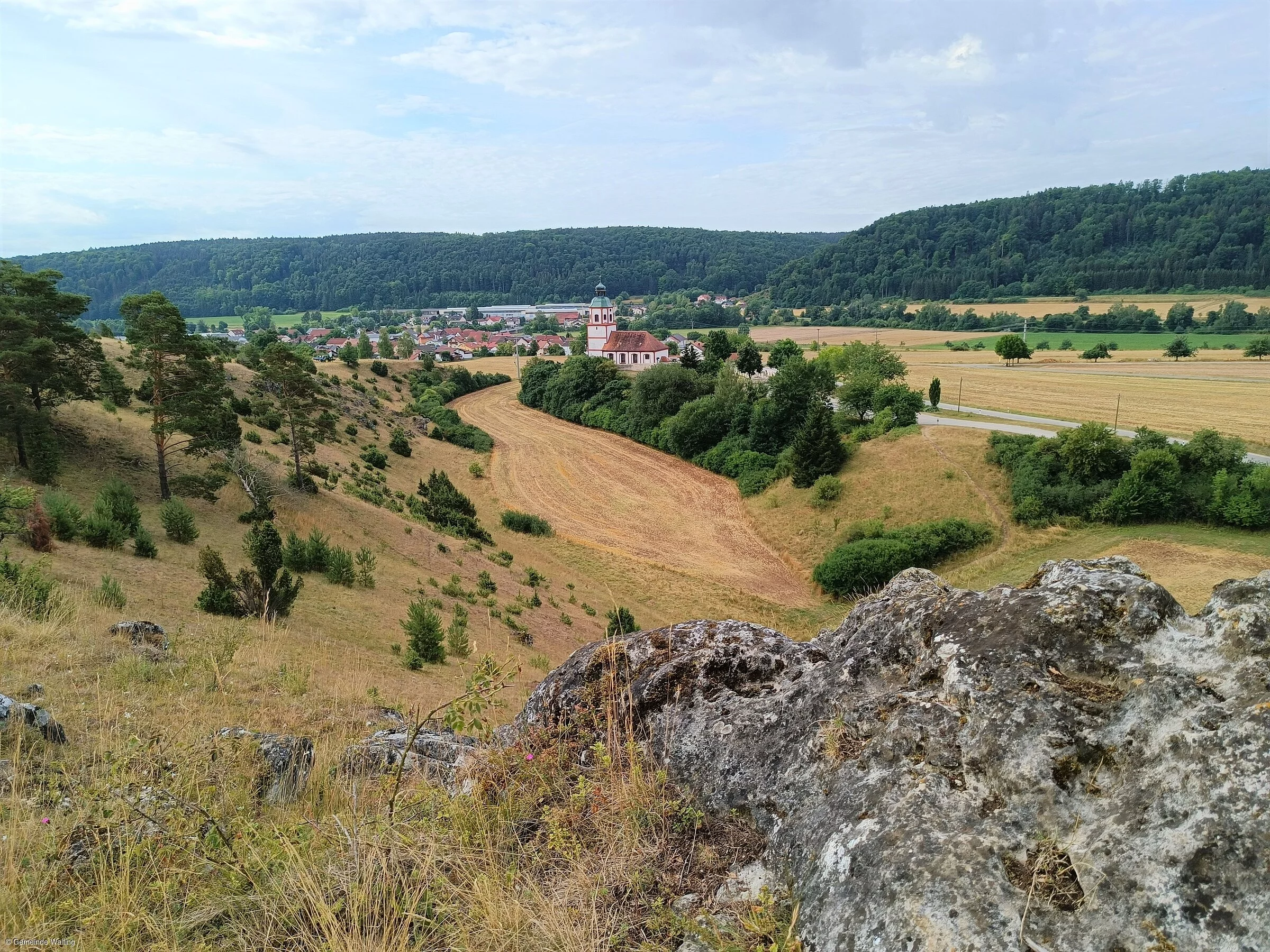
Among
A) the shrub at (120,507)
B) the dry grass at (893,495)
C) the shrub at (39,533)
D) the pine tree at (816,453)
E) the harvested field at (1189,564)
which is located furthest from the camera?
the pine tree at (816,453)

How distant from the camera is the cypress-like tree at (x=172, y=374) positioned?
61.6ft

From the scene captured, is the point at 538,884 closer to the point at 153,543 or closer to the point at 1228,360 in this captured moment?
the point at 153,543

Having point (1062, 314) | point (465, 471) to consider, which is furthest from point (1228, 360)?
point (465, 471)

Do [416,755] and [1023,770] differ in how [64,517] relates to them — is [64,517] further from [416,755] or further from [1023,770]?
[1023,770]

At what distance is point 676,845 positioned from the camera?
127 inches

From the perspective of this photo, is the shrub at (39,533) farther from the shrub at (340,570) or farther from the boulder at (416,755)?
the boulder at (416,755)

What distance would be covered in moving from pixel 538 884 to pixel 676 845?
0.66 m

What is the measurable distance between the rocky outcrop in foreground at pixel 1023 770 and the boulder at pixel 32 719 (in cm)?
384

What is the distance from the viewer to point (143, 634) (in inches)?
306

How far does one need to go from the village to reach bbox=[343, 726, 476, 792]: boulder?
52.1 metres

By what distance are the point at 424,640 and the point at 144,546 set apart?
22.9 feet

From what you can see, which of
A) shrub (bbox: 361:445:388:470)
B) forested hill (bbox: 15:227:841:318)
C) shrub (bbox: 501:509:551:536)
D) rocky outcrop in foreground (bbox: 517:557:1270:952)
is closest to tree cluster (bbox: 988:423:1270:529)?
shrub (bbox: 501:509:551:536)

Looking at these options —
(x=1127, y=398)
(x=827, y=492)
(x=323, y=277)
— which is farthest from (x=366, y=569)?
(x=323, y=277)

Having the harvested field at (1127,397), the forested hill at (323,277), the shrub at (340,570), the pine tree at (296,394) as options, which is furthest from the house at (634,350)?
the forested hill at (323,277)
